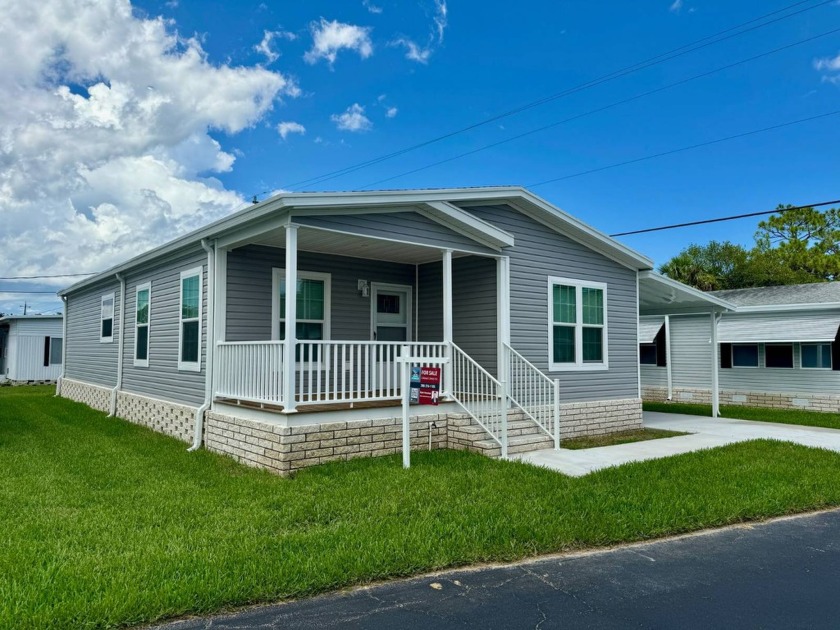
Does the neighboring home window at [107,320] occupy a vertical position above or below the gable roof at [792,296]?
below

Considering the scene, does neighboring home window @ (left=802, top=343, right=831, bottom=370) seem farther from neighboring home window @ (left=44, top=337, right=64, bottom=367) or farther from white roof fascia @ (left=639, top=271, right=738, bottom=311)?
neighboring home window @ (left=44, top=337, right=64, bottom=367)

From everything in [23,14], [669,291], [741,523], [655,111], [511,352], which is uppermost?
[655,111]

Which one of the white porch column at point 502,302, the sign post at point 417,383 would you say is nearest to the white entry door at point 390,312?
the white porch column at point 502,302

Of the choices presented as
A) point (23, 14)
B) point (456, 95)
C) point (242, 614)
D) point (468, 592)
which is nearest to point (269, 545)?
point (242, 614)

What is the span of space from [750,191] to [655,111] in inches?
419

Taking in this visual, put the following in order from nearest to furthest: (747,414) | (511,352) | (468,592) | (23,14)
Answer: (468,592) → (511,352) → (23,14) → (747,414)

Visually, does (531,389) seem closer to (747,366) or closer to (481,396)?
(481,396)

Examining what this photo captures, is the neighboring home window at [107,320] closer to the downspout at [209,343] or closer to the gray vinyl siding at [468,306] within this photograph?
the downspout at [209,343]

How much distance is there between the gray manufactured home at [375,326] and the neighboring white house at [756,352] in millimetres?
5087

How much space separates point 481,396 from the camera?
9406 mm

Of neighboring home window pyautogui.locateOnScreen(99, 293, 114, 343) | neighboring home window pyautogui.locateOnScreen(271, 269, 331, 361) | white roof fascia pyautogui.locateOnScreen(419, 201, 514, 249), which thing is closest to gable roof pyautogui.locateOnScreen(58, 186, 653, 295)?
white roof fascia pyautogui.locateOnScreen(419, 201, 514, 249)

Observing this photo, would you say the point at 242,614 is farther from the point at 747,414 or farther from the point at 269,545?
the point at 747,414

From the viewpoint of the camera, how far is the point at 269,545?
479 cm

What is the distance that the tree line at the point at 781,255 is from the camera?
109 ft
